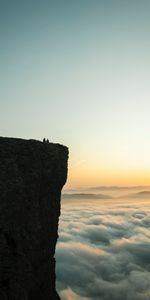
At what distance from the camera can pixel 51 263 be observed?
26.0 m

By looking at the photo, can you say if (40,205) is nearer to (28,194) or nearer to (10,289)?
(28,194)

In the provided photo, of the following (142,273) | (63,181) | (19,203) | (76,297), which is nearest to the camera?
(19,203)

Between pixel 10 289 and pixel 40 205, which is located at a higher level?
pixel 40 205

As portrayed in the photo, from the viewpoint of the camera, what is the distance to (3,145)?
72.0ft

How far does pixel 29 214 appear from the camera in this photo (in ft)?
74.5

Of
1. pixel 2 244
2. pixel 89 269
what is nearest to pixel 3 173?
pixel 2 244

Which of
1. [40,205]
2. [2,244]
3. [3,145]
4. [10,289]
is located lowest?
[10,289]

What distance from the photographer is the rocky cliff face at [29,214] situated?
20875 mm

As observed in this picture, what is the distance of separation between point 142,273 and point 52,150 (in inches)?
6966

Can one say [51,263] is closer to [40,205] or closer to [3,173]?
[40,205]

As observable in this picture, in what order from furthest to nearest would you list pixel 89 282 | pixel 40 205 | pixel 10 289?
pixel 89 282
pixel 40 205
pixel 10 289

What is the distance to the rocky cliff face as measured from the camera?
20.9 m

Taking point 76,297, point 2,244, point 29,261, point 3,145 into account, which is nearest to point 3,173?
point 3,145

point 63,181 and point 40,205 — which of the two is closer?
point 40,205
